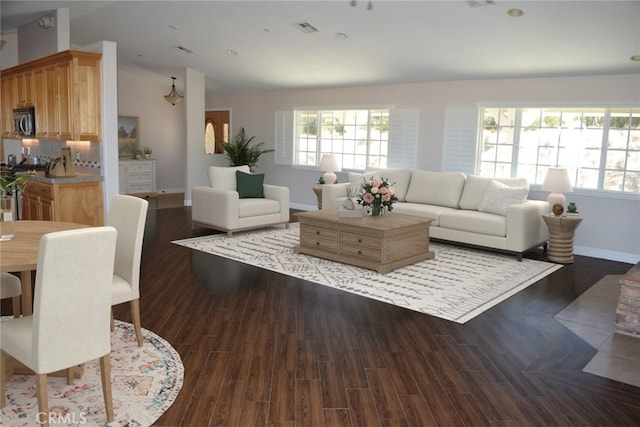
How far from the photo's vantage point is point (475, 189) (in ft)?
22.9

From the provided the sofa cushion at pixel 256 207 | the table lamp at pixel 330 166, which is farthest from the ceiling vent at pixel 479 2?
the table lamp at pixel 330 166

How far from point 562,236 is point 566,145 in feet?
4.40

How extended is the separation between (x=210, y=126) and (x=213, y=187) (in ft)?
15.2

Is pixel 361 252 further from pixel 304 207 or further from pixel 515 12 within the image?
pixel 304 207

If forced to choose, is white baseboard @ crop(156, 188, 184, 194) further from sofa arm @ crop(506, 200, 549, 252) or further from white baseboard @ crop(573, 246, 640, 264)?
white baseboard @ crop(573, 246, 640, 264)

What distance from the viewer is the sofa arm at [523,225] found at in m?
6.00

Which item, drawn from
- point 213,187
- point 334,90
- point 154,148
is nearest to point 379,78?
point 334,90

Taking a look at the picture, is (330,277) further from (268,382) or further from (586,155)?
(586,155)

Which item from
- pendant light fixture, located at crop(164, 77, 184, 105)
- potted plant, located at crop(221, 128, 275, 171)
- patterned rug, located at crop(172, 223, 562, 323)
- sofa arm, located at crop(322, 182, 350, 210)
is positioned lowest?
patterned rug, located at crop(172, 223, 562, 323)

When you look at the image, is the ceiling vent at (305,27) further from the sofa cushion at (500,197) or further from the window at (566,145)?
the sofa cushion at (500,197)

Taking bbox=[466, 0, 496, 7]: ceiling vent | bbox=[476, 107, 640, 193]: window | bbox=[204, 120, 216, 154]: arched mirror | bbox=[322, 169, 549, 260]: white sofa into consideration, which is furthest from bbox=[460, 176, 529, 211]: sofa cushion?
bbox=[204, 120, 216, 154]: arched mirror

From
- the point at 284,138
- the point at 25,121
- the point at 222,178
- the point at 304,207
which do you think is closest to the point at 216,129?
the point at 284,138

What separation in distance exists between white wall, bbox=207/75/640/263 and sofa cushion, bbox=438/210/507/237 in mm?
1071

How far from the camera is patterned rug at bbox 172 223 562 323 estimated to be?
4.59 meters
